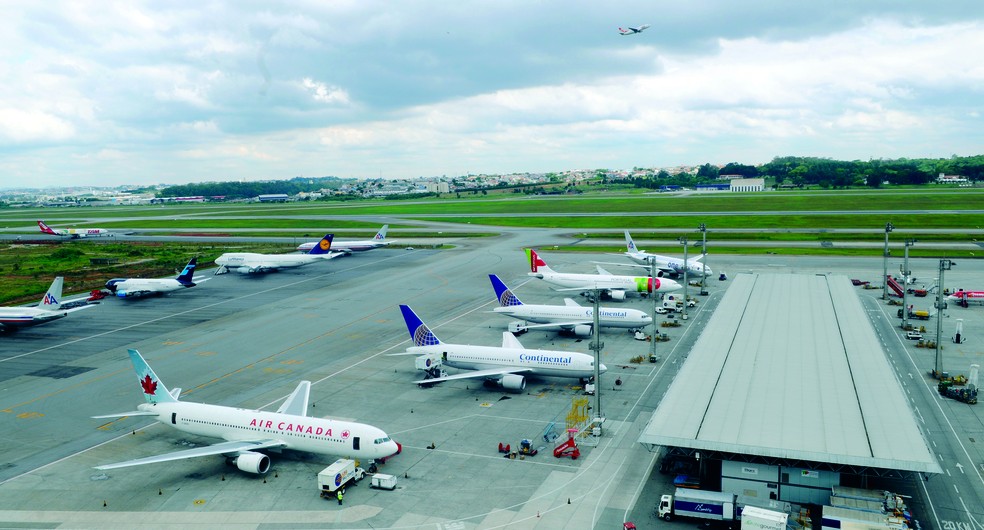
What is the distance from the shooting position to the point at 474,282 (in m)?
123

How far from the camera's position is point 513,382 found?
6172 cm

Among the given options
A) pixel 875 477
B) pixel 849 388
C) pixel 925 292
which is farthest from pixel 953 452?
pixel 925 292

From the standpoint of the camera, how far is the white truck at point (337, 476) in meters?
41.9

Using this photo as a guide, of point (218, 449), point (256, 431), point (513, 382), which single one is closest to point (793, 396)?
point (513, 382)

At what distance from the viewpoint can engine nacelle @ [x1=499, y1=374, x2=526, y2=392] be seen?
61.6 metres

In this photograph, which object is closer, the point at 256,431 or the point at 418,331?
the point at 256,431

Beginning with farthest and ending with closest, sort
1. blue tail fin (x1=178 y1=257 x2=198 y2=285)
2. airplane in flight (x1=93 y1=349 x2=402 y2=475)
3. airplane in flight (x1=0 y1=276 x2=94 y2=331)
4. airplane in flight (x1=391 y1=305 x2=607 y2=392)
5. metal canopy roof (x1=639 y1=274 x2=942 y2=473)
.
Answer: blue tail fin (x1=178 y1=257 x2=198 y2=285) < airplane in flight (x1=0 y1=276 x2=94 y2=331) < airplane in flight (x1=391 y1=305 x2=607 y2=392) < airplane in flight (x1=93 y1=349 x2=402 y2=475) < metal canopy roof (x1=639 y1=274 x2=942 y2=473)

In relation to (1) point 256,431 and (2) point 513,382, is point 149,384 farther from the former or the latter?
(2) point 513,382

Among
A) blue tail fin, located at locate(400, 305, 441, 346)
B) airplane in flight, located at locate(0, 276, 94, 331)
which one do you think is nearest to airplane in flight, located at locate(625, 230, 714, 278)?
blue tail fin, located at locate(400, 305, 441, 346)

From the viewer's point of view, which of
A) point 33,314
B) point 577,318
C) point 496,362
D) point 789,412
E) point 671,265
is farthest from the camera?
point 671,265

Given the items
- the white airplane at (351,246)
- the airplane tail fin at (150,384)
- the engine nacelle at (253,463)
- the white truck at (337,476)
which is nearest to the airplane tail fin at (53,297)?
the airplane tail fin at (150,384)

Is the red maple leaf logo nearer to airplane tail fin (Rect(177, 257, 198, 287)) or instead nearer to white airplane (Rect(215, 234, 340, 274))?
airplane tail fin (Rect(177, 257, 198, 287))

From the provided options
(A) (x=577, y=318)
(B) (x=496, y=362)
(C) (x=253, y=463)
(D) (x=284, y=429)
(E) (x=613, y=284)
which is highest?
(E) (x=613, y=284)

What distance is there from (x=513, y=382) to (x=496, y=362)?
9.53 feet
